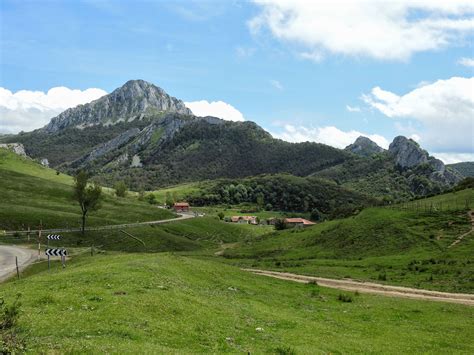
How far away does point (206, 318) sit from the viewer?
24547mm

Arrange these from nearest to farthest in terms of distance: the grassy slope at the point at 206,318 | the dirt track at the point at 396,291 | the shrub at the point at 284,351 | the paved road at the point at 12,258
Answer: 1. the grassy slope at the point at 206,318
2. the shrub at the point at 284,351
3. the dirt track at the point at 396,291
4. the paved road at the point at 12,258

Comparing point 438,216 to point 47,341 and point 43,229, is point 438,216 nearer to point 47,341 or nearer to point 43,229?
point 47,341

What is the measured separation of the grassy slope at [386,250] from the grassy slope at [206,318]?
1753cm

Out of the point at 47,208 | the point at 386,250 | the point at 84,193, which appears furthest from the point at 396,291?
the point at 47,208

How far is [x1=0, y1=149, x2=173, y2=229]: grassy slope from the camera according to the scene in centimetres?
12288

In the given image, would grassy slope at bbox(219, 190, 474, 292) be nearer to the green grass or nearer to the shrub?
the green grass

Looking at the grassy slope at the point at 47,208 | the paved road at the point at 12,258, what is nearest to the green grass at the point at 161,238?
the paved road at the point at 12,258

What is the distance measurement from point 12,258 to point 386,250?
222 ft

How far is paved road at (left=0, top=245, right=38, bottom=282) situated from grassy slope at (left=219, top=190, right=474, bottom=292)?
39031 mm

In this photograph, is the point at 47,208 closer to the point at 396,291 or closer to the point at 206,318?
the point at 396,291

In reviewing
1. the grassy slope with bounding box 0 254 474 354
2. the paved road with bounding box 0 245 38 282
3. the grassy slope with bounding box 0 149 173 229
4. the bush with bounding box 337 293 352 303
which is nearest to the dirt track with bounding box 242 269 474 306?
the grassy slope with bounding box 0 254 474 354

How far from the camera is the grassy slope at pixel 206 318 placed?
63.8 ft

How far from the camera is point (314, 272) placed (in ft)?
209

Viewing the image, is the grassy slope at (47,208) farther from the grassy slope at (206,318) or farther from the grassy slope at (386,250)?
the grassy slope at (206,318)
